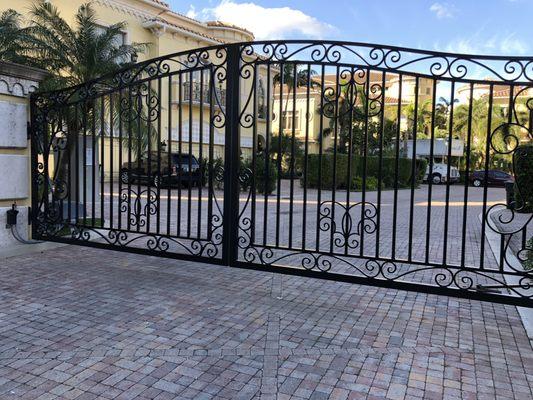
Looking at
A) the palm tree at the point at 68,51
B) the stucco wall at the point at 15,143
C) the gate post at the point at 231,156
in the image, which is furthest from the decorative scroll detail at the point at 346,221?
the palm tree at the point at 68,51

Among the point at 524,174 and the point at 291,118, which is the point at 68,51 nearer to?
the point at 291,118

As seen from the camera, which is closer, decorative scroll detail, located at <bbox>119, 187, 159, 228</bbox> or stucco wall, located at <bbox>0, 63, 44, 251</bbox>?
decorative scroll detail, located at <bbox>119, 187, 159, 228</bbox>

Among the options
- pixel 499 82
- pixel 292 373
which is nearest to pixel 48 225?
pixel 292 373

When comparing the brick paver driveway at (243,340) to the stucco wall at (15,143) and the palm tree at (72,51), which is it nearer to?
the stucco wall at (15,143)

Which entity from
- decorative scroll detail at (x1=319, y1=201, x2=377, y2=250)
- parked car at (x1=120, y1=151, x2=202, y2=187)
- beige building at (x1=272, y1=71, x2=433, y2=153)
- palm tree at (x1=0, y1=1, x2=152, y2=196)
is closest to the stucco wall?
parked car at (x1=120, y1=151, x2=202, y2=187)

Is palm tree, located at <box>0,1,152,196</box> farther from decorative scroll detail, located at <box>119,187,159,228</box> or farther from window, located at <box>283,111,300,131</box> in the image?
window, located at <box>283,111,300,131</box>

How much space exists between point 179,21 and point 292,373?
26.6 metres

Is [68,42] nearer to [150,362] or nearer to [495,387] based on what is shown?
[150,362]

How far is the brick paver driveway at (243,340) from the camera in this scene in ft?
11.6

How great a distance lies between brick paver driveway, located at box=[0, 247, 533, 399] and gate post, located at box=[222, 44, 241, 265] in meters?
0.54

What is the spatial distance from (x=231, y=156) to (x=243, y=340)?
7.86 ft

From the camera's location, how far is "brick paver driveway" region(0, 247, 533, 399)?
3.52 meters

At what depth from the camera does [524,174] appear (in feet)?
16.1

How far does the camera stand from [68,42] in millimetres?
10180
